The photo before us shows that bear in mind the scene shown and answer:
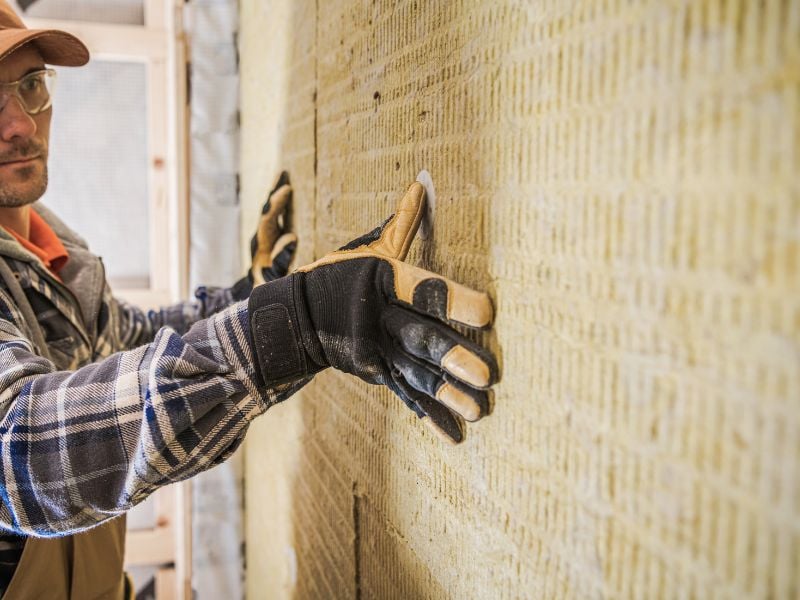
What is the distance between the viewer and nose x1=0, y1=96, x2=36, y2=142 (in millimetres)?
1252

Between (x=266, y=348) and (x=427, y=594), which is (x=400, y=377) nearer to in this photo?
(x=266, y=348)

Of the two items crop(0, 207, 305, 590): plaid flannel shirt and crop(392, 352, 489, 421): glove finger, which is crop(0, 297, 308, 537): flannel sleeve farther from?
crop(392, 352, 489, 421): glove finger

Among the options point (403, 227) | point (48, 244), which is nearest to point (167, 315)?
point (48, 244)

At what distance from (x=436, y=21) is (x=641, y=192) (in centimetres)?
44

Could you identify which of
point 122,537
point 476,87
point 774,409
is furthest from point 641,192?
point 122,537

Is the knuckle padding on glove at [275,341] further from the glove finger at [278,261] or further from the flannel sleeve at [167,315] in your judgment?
the flannel sleeve at [167,315]

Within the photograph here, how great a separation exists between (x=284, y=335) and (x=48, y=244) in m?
0.95

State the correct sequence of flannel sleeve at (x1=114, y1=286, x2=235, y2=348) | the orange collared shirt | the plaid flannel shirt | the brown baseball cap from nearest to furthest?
the plaid flannel shirt < the brown baseball cap < the orange collared shirt < flannel sleeve at (x1=114, y1=286, x2=235, y2=348)

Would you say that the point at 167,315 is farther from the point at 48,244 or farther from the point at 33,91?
the point at 33,91

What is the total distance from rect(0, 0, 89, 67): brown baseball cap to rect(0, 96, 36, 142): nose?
11 centimetres

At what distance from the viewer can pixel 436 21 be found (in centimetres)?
82

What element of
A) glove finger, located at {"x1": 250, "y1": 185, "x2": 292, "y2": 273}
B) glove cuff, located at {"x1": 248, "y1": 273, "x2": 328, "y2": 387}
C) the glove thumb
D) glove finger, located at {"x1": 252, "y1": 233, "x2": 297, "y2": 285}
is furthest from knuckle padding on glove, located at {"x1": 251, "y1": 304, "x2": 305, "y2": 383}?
glove finger, located at {"x1": 250, "y1": 185, "x2": 292, "y2": 273}

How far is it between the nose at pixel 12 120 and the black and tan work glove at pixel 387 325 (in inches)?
30.2

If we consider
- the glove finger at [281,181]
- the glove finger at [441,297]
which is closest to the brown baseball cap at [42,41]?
the glove finger at [281,181]
